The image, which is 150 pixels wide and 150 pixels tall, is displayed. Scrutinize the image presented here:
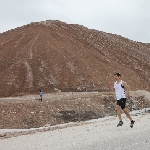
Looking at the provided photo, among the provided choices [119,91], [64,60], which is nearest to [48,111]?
[119,91]

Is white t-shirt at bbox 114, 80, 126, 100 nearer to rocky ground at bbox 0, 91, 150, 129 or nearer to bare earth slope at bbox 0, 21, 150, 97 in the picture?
rocky ground at bbox 0, 91, 150, 129

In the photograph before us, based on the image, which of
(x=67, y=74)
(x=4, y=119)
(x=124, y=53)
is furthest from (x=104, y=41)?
(x=4, y=119)

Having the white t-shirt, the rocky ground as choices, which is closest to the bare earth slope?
the rocky ground

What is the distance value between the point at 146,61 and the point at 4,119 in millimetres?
83822

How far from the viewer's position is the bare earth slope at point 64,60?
75125 millimetres

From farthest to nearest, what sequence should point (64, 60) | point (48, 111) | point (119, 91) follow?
point (64, 60) → point (48, 111) → point (119, 91)

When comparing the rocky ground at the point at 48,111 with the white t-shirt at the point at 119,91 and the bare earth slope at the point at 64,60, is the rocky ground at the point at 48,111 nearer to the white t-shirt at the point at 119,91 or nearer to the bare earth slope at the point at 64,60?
the white t-shirt at the point at 119,91

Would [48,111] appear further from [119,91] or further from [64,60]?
[64,60]

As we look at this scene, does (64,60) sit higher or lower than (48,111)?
higher

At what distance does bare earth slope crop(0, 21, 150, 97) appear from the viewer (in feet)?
246

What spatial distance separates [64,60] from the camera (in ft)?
272

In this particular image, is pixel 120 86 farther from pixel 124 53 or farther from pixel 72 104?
pixel 124 53

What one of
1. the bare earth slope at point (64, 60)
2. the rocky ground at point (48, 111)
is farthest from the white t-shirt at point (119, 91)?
the bare earth slope at point (64, 60)

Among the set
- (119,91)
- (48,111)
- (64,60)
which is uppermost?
(64,60)
